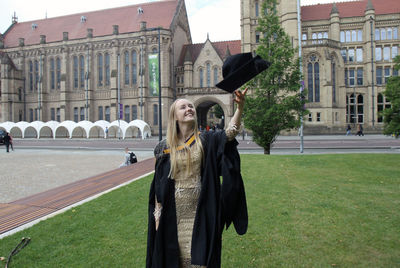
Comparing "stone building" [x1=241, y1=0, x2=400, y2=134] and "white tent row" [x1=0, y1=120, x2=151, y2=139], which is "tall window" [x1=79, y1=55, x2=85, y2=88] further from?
"stone building" [x1=241, y1=0, x2=400, y2=134]

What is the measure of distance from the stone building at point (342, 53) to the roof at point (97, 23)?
14682 mm

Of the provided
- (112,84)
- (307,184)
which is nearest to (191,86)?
(112,84)

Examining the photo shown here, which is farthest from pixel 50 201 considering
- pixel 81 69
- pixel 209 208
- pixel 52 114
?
pixel 52 114

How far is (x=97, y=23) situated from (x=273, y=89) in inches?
1901

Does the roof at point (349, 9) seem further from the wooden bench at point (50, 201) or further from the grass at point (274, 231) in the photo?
the wooden bench at point (50, 201)

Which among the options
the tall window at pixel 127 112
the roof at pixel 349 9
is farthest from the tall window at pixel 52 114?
the roof at pixel 349 9

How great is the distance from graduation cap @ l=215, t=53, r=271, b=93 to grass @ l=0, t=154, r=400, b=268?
2510 millimetres

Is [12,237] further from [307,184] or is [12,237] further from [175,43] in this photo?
[175,43]

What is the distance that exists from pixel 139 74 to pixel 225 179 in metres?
45.3

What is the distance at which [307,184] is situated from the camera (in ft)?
24.0

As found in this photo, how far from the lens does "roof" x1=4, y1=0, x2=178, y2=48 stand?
47.7m

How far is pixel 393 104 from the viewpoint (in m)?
9.95

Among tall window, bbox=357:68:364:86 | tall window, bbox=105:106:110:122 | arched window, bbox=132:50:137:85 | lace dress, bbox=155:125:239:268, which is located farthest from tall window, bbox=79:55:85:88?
lace dress, bbox=155:125:239:268

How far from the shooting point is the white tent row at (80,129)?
39.1 metres
